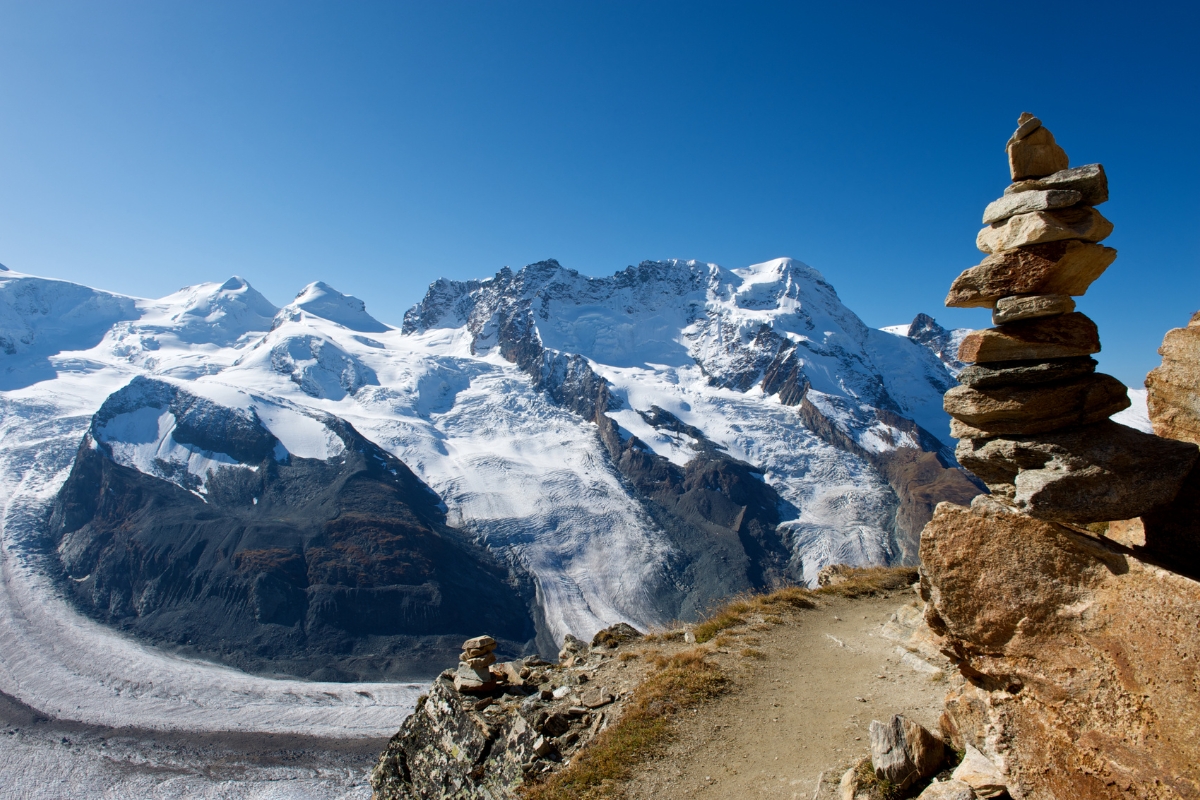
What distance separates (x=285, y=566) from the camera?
95.6 metres

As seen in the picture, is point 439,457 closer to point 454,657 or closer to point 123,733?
point 454,657

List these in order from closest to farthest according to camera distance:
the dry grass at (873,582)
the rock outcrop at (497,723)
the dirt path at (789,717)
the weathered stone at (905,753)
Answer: the weathered stone at (905,753) < the dirt path at (789,717) < the rock outcrop at (497,723) < the dry grass at (873,582)

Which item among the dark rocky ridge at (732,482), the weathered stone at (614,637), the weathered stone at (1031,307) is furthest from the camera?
the dark rocky ridge at (732,482)

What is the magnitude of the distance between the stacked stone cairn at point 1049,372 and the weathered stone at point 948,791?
2.87 meters

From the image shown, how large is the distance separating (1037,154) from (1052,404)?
2932 mm

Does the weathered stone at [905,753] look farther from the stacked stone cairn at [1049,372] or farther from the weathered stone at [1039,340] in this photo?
the weathered stone at [1039,340]

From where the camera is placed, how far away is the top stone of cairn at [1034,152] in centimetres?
677

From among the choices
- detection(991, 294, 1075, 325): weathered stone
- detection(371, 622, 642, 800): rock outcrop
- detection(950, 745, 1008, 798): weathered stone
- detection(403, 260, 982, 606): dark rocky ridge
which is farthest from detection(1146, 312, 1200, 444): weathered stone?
detection(403, 260, 982, 606): dark rocky ridge

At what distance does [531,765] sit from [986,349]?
9.47 meters

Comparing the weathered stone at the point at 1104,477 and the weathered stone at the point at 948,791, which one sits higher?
the weathered stone at the point at 1104,477

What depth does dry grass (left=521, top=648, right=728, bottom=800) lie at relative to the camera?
9.16 m

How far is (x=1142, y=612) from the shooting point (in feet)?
16.7

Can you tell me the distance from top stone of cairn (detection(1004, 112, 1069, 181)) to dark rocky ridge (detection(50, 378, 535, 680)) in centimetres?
8693

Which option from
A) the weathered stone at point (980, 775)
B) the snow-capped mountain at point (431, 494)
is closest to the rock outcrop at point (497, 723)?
the weathered stone at point (980, 775)
